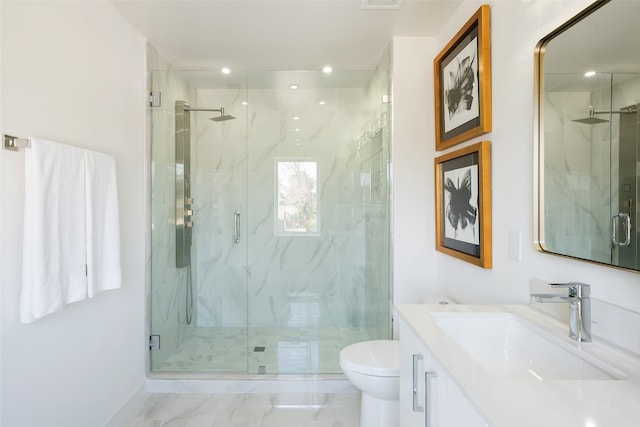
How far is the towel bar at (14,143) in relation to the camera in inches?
52.6

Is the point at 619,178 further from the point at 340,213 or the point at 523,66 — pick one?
the point at 340,213

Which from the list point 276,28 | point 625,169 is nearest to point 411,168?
point 276,28

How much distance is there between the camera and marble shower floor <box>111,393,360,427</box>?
2.11 meters

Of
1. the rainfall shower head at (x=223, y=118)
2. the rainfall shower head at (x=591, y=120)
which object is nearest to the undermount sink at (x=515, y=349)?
the rainfall shower head at (x=591, y=120)

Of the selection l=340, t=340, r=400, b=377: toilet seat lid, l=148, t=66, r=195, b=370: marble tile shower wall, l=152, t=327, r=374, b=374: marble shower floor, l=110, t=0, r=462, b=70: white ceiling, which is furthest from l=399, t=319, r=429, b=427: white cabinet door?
l=148, t=66, r=195, b=370: marble tile shower wall

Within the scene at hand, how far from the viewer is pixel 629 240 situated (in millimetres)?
958

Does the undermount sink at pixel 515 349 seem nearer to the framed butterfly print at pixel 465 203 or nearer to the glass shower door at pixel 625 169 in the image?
the glass shower door at pixel 625 169

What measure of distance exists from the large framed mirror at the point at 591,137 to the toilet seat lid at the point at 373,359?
885mm

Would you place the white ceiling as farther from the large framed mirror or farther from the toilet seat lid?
the toilet seat lid

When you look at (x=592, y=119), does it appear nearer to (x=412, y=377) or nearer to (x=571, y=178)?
(x=571, y=178)

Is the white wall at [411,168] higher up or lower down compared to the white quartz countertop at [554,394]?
higher up

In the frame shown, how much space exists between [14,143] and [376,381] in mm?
1846

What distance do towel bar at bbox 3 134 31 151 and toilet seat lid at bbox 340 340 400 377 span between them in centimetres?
170

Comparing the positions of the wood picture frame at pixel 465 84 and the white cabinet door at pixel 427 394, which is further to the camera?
the wood picture frame at pixel 465 84
